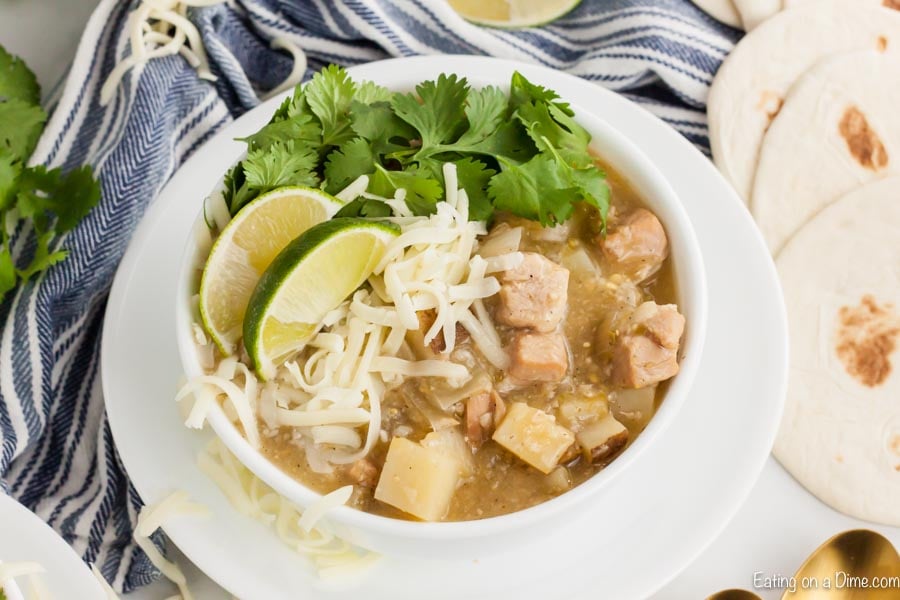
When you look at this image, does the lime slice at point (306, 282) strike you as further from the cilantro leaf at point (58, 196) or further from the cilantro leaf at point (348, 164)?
the cilantro leaf at point (58, 196)

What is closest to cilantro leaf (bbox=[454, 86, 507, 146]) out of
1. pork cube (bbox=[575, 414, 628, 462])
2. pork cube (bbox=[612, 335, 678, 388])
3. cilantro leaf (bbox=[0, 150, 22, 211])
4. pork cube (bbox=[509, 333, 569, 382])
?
pork cube (bbox=[509, 333, 569, 382])

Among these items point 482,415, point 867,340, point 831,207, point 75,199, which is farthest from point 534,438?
point 75,199

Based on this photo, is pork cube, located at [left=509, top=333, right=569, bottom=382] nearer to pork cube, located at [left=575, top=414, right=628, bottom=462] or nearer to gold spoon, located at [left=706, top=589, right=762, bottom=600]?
pork cube, located at [left=575, top=414, right=628, bottom=462]

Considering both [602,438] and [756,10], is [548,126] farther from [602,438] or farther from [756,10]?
[756,10]

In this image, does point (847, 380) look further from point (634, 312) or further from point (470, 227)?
point (470, 227)

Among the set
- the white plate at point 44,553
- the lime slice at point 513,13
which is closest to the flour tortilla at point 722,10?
the lime slice at point 513,13

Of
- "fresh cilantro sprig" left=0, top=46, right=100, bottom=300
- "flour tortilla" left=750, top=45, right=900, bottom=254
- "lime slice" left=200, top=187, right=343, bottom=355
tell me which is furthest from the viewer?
"flour tortilla" left=750, top=45, right=900, bottom=254
